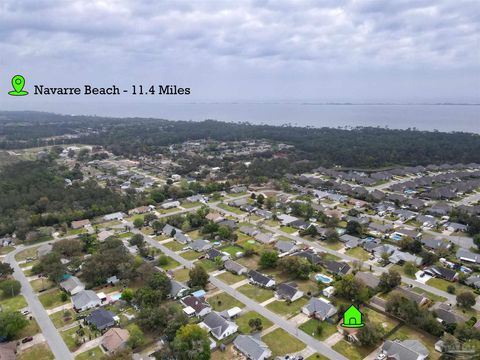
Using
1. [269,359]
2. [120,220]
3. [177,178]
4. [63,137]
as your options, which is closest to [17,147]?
[63,137]

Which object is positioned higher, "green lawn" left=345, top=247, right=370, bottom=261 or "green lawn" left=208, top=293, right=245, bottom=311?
"green lawn" left=345, top=247, right=370, bottom=261

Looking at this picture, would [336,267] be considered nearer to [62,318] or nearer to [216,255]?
[216,255]

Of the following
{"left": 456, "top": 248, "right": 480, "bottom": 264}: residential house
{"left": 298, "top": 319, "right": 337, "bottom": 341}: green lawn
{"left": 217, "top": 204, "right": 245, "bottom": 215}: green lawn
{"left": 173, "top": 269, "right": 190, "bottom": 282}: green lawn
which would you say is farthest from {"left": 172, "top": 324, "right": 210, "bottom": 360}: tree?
{"left": 217, "top": 204, "right": 245, "bottom": 215}: green lawn

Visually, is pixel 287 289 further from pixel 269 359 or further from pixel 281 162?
pixel 281 162

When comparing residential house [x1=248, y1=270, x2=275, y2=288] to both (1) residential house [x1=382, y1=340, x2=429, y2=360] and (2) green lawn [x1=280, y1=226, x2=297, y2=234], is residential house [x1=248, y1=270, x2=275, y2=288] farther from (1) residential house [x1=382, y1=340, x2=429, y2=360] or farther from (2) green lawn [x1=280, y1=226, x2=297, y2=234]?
(2) green lawn [x1=280, y1=226, x2=297, y2=234]

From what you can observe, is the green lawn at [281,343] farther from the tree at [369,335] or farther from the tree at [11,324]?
the tree at [11,324]

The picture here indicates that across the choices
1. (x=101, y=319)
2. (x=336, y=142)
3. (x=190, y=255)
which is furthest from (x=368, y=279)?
(x=336, y=142)
